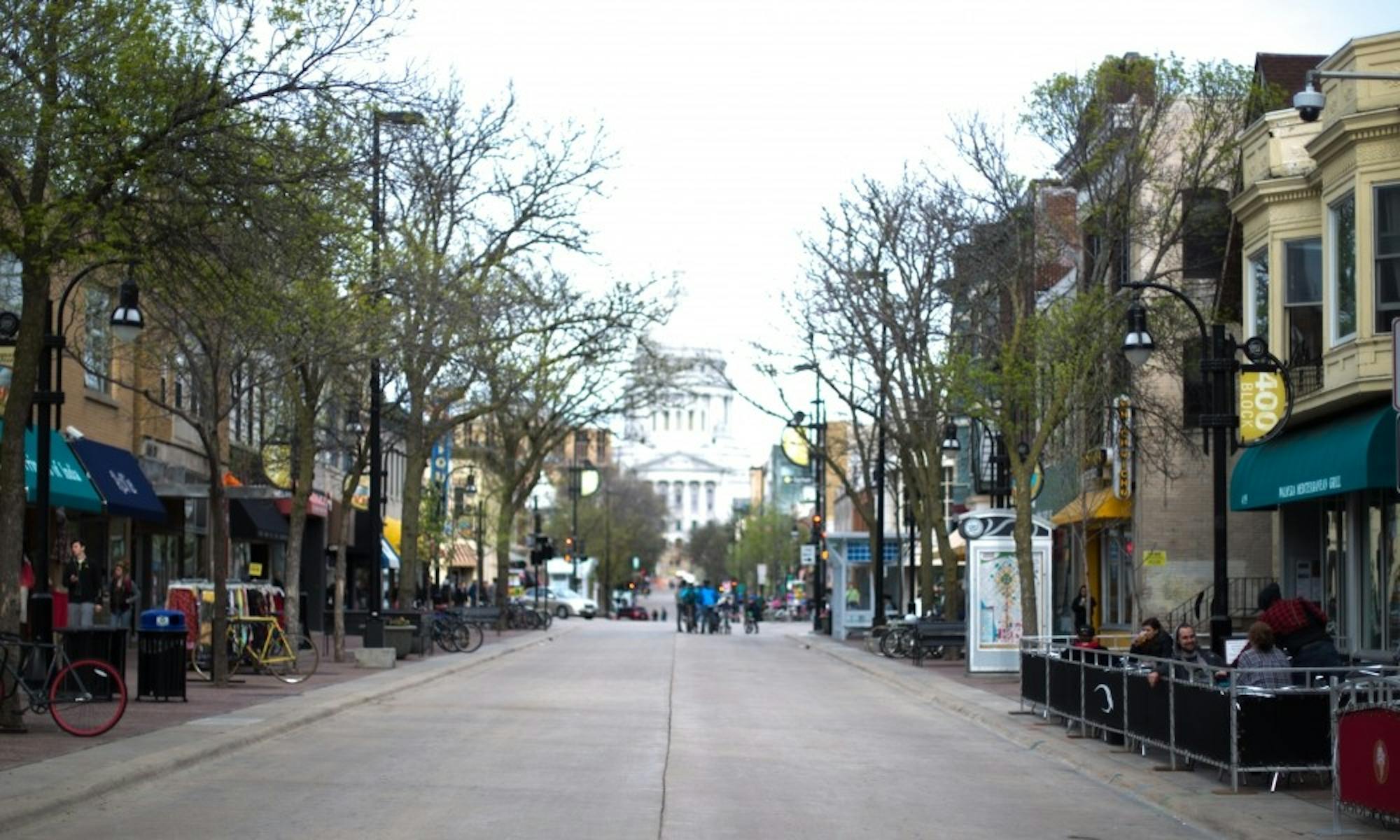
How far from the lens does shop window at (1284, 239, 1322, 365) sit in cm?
2997

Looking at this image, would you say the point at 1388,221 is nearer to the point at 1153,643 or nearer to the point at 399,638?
the point at 1153,643

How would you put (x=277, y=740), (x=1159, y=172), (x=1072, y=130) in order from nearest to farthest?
(x=277, y=740) → (x=1072, y=130) → (x=1159, y=172)

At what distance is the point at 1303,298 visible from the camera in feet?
99.7

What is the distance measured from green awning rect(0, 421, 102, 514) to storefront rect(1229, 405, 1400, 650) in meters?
19.6

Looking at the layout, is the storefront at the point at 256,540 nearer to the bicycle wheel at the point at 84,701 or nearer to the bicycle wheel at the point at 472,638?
the bicycle wheel at the point at 472,638

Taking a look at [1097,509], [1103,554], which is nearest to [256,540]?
[1097,509]

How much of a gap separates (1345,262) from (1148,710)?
38.4 feet

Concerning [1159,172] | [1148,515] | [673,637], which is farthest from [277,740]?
[673,637]

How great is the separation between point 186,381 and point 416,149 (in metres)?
7.62

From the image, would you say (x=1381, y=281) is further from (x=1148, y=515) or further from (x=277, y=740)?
(x=1148, y=515)

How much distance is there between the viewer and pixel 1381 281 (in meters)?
26.6

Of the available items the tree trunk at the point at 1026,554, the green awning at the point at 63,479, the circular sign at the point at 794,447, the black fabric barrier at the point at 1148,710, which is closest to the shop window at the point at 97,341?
the green awning at the point at 63,479

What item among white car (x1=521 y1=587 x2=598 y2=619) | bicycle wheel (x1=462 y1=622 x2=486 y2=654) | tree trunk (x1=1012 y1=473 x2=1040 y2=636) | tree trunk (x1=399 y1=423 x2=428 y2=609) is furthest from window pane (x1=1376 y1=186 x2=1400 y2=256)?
white car (x1=521 y1=587 x2=598 y2=619)

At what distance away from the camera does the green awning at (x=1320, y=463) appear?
26344mm
